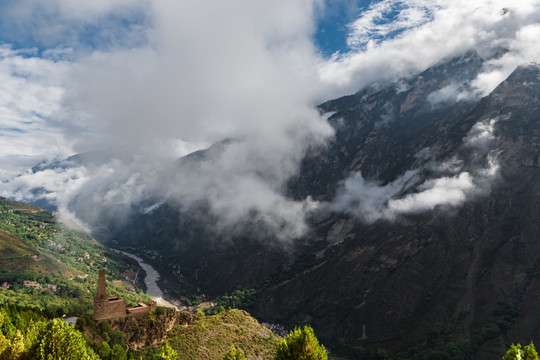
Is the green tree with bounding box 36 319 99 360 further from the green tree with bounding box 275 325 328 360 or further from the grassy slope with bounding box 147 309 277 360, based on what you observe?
the grassy slope with bounding box 147 309 277 360

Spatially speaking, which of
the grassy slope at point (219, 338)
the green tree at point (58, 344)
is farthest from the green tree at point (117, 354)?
the green tree at point (58, 344)

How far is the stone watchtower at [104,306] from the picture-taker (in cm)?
7438

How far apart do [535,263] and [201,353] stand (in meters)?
153

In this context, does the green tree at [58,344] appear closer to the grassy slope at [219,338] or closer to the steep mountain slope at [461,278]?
the grassy slope at [219,338]

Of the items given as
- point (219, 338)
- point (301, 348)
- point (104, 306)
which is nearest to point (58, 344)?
point (301, 348)

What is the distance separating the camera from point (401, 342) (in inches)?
5969

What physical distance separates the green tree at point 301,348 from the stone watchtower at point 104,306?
47.9 metres

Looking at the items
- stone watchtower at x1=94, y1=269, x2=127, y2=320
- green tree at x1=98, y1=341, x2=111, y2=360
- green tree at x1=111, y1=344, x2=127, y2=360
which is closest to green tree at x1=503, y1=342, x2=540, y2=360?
green tree at x1=98, y1=341, x2=111, y2=360

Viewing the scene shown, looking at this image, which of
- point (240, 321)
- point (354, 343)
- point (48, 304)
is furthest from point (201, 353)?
point (354, 343)

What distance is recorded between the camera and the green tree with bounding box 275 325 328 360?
138 feet

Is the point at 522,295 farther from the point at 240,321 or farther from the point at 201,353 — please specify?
the point at 201,353

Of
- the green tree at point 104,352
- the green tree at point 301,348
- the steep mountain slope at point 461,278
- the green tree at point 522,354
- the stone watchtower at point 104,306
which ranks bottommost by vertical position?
the steep mountain slope at point 461,278

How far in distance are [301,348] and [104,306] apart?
5153 cm

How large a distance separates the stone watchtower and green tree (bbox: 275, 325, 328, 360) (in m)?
47.9
